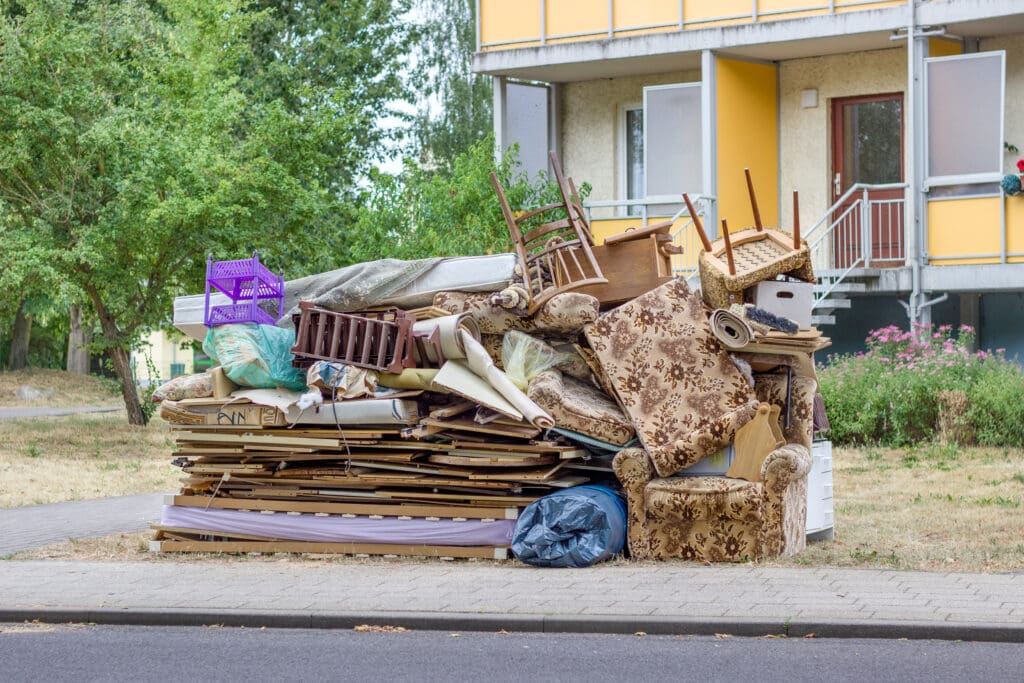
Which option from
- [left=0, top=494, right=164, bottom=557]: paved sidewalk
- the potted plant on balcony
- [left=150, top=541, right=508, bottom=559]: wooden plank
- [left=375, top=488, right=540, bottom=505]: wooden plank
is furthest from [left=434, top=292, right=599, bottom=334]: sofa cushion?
the potted plant on balcony

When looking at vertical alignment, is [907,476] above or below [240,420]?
below

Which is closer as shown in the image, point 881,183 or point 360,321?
point 360,321

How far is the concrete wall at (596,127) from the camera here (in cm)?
2516

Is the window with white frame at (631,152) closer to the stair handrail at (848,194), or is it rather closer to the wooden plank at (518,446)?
the stair handrail at (848,194)

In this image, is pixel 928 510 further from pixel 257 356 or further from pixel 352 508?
pixel 257 356

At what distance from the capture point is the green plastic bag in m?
11.5

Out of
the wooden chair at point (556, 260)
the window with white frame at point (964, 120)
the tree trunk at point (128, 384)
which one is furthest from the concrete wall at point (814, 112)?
the wooden chair at point (556, 260)

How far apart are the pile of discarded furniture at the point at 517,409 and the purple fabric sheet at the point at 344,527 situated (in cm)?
1

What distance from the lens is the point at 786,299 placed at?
11.0m

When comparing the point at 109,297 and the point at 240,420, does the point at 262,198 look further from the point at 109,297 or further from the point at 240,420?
the point at 240,420

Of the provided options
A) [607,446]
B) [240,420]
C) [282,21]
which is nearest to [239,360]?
[240,420]

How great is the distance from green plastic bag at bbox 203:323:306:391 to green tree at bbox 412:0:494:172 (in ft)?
90.6

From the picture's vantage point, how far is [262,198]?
23.2 metres

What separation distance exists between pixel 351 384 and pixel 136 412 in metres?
15.2
